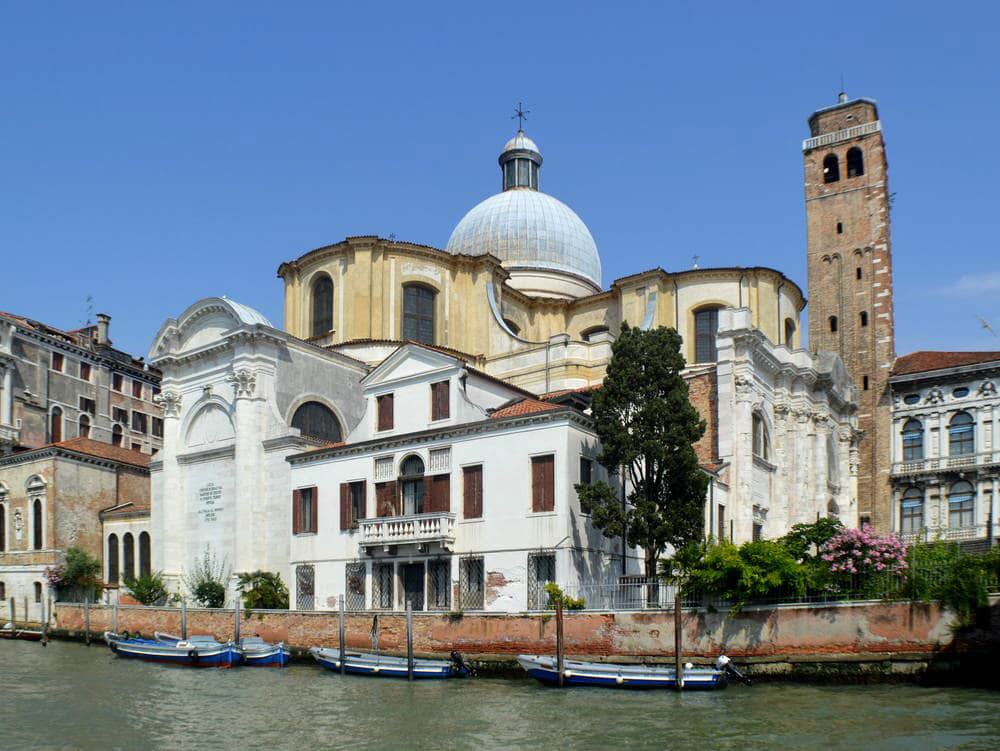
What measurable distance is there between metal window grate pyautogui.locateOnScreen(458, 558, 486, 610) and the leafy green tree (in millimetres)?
3220

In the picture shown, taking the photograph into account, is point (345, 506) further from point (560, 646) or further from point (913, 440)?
point (913, 440)

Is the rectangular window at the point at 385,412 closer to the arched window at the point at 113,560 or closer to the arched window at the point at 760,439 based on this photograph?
the arched window at the point at 760,439

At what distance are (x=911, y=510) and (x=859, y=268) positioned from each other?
33.0 ft

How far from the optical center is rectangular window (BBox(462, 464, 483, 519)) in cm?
2869

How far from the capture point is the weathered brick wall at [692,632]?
73.9 ft

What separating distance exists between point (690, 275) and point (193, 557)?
20.7 meters

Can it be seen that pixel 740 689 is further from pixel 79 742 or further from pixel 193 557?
pixel 193 557

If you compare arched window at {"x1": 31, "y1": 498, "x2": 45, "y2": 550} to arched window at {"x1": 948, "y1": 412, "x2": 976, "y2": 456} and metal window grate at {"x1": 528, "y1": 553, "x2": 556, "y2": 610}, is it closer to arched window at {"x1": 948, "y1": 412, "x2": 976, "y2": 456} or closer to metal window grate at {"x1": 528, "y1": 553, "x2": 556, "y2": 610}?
metal window grate at {"x1": 528, "y1": 553, "x2": 556, "y2": 610}

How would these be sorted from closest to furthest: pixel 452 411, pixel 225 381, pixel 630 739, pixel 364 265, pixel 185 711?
pixel 630 739 < pixel 185 711 < pixel 452 411 < pixel 225 381 < pixel 364 265

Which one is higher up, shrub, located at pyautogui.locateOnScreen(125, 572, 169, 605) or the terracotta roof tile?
the terracotta roof tile

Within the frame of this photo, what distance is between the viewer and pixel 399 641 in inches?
1068

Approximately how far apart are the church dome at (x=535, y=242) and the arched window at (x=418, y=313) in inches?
252

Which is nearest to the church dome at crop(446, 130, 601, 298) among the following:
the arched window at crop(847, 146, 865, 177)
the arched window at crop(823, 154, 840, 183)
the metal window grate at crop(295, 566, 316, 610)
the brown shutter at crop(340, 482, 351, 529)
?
the arched window at crop(823, 154, 840, 183)

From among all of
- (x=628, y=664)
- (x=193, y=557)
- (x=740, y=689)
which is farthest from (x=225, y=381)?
(x=740, y=689)
